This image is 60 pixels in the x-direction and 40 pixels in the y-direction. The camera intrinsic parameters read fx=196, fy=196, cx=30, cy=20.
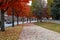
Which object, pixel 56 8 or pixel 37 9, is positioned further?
pixel 37 9

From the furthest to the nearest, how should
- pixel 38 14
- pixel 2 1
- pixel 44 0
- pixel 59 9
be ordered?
1. pixel 44 0
2. pixel 38 14
3. pixel 59 9
4. pixel 2 1

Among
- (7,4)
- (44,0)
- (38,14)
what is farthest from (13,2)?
(44,0)

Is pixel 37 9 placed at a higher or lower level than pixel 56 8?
lower

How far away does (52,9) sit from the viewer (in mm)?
58125

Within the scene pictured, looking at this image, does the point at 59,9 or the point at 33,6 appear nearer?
the point at 59,9

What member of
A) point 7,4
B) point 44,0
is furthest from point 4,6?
point 44,0

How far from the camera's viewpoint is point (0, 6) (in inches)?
861

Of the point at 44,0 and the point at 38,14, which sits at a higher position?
the point at 44,0

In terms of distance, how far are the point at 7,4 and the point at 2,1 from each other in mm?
738

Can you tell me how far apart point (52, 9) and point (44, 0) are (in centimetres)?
2030

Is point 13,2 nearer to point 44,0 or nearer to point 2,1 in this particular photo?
point 2,1

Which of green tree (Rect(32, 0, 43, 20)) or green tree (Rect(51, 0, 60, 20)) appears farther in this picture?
green tree (Rect(32, 0, 43, 20))

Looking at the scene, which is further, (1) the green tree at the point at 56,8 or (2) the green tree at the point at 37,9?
(2) the green tree at the point at 37,9

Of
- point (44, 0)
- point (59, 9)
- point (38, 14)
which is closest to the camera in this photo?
point (59, 9)
